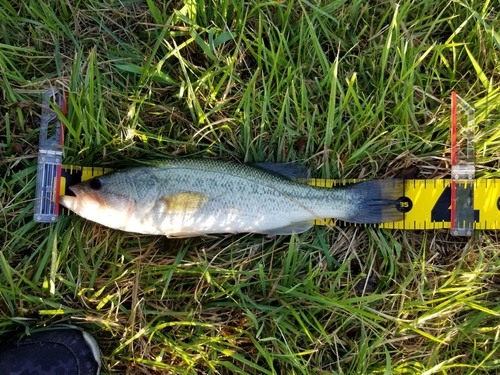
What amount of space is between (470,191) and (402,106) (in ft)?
2.98

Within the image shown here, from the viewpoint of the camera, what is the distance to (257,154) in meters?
3.44

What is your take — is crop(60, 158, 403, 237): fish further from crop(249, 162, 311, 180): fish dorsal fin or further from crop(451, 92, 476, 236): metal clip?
crop(451, 92, 476, 236): metal clip

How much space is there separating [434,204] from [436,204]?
0.02 m

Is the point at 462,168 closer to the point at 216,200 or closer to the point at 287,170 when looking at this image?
the point at 287,170

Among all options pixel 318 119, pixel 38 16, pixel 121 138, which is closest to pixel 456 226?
pixel 318 119

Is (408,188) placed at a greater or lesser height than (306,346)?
greater

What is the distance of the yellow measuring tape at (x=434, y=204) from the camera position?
3.43m

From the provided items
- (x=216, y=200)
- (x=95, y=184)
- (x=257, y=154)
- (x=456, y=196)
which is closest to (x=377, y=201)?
(x=456, y=196)

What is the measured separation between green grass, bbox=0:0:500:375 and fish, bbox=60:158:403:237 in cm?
19

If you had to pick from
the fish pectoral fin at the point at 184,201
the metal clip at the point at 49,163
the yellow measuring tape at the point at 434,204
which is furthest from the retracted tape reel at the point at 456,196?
the metal clip at the point at 49,163

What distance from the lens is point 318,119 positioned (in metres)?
3.45

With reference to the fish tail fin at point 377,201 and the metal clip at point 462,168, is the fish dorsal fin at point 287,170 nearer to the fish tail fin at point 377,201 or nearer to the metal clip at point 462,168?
the fish tail fin at point 377,201

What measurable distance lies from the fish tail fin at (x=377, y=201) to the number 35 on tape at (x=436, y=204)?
73mm

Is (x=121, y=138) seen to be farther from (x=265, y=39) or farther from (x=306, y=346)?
(x=306, y=346)
